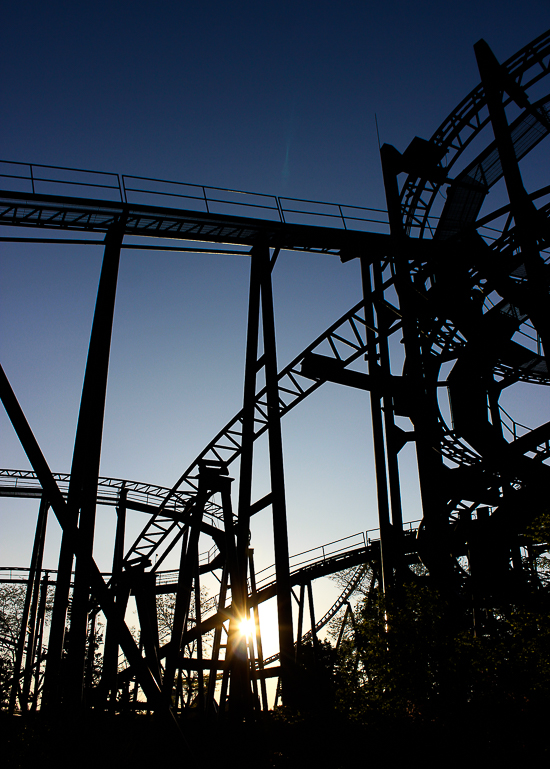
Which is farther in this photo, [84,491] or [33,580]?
[33,580]

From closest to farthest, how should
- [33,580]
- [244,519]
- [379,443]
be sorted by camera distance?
1. [244,519]
2. [379,443]
3. [33,580]

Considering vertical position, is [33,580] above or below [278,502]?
below

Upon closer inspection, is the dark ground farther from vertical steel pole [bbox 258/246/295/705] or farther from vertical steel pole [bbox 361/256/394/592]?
vertical steel pole [bbox 361/256/394/592]

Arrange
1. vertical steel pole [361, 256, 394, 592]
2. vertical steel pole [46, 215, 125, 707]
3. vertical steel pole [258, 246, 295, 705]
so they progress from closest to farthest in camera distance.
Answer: vertical steel pole [46, 215, 125, 707]
vertical steel pole [258, 246, 295, 705]
vertical steel pole [361, 256, 394, 592]

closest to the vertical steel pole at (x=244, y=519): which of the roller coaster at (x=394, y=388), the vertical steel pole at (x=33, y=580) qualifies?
the roller coaster at (x=394, y=388)

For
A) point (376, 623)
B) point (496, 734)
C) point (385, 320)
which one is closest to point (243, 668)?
point (376, 623)

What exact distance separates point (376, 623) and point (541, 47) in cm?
1357

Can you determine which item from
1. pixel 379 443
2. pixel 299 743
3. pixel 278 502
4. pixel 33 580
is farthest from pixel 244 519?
pixel 33 580

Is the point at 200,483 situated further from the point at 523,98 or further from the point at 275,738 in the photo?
the point at 523,98

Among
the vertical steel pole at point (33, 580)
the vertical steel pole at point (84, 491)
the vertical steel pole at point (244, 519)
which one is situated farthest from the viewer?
the vertical steel pole at point (33, 580)

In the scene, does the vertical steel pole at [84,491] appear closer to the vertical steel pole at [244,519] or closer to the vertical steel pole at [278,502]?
the vertical steel pole at [244,519]

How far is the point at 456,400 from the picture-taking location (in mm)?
15539

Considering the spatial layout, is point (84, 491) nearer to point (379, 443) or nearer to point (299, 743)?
point (299, 743)

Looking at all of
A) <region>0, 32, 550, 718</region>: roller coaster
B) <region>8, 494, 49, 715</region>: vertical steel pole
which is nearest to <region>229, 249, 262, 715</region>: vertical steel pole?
<region>0, 32, 550, 718</region>: roller coaster
